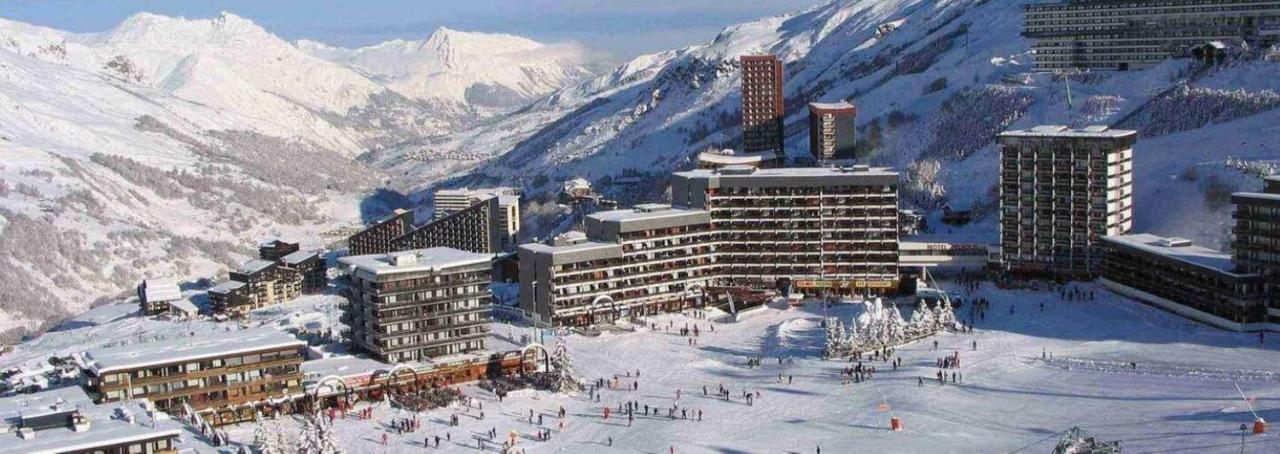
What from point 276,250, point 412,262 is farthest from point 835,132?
point 412,262

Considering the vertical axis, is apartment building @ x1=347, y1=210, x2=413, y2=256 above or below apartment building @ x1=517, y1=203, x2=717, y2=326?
below

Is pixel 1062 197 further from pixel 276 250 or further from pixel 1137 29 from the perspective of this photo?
pixel 276 250

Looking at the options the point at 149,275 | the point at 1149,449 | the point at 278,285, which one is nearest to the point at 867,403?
the point at 1149,449

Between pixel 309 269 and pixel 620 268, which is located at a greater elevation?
pixel 620 268

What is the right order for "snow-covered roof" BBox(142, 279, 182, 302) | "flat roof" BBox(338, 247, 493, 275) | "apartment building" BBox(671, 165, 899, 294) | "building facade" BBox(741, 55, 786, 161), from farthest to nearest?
"building facade" BBox(741, 55, 786, 161), "snow-covered roof" BBox(142, 279, 182, 302), "apartment building" BBox(671, 165, 899, 294), "flat roof" BBox(338, 247, 493, 275)

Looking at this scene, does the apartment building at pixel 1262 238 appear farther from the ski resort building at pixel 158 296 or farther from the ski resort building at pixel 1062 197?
the ski resort building at pixel 158 296

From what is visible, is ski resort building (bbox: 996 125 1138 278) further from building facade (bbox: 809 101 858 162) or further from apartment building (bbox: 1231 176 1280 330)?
building facade (bbox: 809 101 858 162)

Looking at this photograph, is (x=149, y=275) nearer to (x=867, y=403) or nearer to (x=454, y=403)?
(x=454, y=403)

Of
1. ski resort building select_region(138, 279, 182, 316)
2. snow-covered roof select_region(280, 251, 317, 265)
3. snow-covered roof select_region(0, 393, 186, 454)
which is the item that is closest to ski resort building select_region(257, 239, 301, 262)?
snow-covered roof select_region(280, 251, 317, 265)
